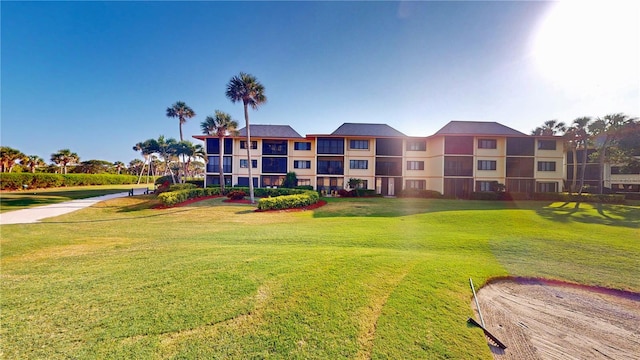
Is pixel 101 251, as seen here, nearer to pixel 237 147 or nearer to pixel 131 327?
pixel 131 327

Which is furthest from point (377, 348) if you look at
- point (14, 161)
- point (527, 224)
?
point (14, 161)

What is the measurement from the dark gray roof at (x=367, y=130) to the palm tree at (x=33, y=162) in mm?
54339

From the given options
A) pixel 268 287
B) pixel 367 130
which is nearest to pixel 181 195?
pixel 268 287

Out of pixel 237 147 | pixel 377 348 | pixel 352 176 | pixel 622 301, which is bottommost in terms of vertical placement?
pixel 622 301

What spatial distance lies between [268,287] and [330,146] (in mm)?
28958

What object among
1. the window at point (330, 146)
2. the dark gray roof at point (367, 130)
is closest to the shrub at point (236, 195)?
the window at point (330, 146)

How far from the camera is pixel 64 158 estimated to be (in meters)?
48.8

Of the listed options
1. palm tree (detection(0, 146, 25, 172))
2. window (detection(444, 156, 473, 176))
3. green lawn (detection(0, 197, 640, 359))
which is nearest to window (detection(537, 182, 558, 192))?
window (detection(444, 156, 473, 176))

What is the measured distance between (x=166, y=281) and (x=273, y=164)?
98.2ft

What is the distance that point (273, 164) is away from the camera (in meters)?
34.6

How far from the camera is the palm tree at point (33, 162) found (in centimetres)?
4093

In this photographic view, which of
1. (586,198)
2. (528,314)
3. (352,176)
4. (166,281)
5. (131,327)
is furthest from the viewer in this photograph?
(352,176)

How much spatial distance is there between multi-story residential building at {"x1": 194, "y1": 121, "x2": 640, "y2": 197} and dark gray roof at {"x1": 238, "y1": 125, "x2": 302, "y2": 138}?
5.9 inches

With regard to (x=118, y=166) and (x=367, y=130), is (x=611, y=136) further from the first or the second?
(x=118, y=166)
